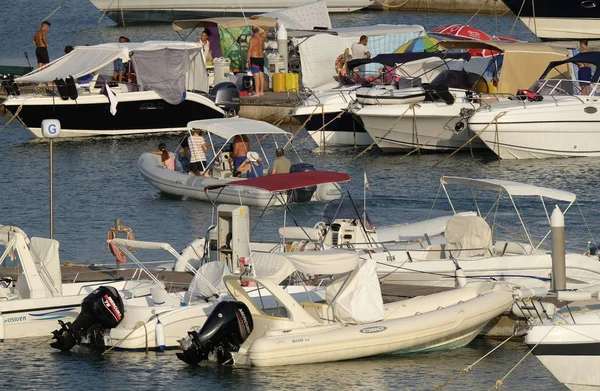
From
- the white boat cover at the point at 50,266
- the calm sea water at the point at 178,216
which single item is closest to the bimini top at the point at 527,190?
the calm sea water at the point at 178,216

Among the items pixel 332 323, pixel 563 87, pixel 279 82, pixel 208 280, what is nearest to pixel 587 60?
pixel 563 87

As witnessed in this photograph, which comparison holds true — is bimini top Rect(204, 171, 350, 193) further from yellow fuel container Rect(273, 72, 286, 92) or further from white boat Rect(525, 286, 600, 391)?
yellow fuel container Rect(273, 72, 286, 92)

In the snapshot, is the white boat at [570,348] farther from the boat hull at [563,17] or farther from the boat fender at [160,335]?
the boat hull at [563,17]

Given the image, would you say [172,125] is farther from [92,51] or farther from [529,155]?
[529,155]

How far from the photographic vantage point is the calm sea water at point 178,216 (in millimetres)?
16328

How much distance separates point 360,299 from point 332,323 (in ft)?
1.45

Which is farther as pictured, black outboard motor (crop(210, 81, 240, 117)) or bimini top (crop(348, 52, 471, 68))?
black outboard motor (crop(210, 81, 240, 117))

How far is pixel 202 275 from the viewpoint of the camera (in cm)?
1856

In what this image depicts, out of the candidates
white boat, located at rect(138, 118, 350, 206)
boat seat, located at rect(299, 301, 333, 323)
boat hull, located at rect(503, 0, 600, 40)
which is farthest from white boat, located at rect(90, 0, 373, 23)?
boat seat, located at rect(299, 301, 333, 323)

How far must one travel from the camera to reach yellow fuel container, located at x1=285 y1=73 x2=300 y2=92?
1523 inches

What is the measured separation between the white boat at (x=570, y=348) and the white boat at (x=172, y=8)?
4914cm

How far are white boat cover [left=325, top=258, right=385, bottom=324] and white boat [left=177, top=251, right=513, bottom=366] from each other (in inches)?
0.4

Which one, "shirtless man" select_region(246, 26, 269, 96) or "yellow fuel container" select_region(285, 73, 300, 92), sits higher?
"shirtless man" select_region(246, 26, 269, 96)

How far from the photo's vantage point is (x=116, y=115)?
36125 mm
